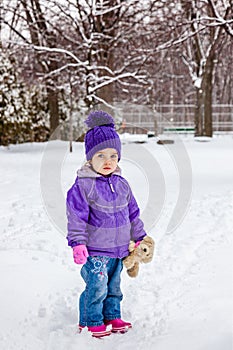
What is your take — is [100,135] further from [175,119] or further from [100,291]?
[175,119]

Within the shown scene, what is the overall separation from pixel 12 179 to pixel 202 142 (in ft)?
43.1

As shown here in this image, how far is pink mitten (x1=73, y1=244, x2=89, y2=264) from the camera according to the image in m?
2.97

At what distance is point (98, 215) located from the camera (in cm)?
312

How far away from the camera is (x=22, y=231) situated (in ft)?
19.0

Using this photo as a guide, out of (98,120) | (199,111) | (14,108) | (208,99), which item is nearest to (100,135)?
(98,120)

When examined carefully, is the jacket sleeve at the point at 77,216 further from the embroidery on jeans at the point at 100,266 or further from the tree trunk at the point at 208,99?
the tree trunk at the point at 208,99

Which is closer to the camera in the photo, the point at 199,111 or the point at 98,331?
the point at 98,331

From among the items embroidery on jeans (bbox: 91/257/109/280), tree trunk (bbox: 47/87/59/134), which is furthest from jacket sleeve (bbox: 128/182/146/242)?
tree trunk (bbox: 47/87/59/134)

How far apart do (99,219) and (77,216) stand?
0.15m

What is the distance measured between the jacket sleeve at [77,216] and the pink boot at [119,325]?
64cm

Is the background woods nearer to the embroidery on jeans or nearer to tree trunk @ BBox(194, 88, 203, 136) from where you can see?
tree trunk @ BBox(194, 88, 203, 136)

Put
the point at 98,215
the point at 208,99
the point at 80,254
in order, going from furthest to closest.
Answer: the point at 208,99
the point at 98,215
the point at 80,254

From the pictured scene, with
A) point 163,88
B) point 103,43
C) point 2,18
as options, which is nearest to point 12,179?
point 103,43

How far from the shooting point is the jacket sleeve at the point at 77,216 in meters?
3.04
